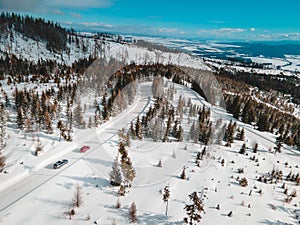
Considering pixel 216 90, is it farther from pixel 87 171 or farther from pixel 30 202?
pixel 30 202

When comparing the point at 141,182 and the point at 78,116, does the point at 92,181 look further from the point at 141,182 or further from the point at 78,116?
the point at 78,116

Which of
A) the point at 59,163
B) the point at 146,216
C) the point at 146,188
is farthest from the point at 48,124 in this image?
the point at 146,216

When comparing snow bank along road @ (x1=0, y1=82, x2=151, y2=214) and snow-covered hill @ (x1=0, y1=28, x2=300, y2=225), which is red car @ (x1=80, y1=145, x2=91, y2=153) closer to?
snow bank along road @ (x1=0, y1=82, x2=151, y2=214)

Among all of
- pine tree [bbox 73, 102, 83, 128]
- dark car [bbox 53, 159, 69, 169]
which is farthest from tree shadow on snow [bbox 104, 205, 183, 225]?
pine tree [bbox 73, 102, 83, 128]

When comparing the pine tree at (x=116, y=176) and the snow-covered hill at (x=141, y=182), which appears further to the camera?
the pine tree at (x=116, y=176)

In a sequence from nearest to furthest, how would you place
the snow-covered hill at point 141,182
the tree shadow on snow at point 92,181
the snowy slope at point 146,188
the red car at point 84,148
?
the snowy slope at point 146,188 < the snow-covered hill at point 141,182 < the tree shadow on snow at point 92,181 < the red car at point 84,148

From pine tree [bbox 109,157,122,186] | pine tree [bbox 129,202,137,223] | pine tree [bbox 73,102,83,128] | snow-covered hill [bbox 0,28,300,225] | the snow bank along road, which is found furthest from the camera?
pine tree [bbox 73,102,83,128]

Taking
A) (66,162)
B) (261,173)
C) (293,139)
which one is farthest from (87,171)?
(293,139)

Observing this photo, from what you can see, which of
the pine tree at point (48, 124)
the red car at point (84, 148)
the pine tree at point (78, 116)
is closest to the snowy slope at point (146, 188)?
the red car at point (84, 148)

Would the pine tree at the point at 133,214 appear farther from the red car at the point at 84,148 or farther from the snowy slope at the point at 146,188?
the red car at the point at 84,148
